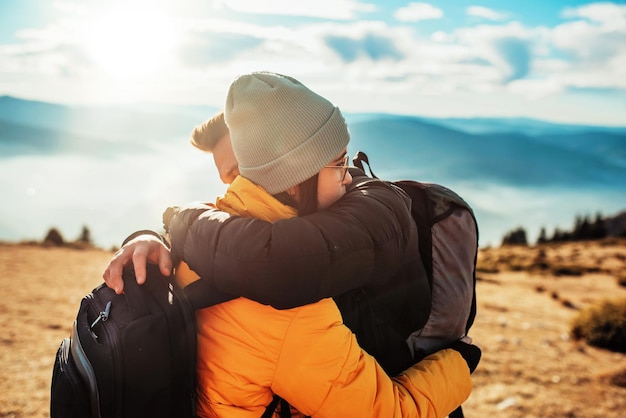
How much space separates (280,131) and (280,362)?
0.80 metres

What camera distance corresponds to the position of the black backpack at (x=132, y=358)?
1.51 m

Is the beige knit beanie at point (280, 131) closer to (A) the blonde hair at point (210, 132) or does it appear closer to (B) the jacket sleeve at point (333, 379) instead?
(B) the jacket sleeve at point (333, 379)

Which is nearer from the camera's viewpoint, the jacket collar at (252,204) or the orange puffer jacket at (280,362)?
the orange puffer jacket at (280,362)

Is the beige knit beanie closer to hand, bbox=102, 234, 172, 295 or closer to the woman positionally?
the woman

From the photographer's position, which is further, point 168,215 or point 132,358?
point 168,215

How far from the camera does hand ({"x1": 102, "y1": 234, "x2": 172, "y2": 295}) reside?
1664 millimetres

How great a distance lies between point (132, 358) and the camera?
150 cm

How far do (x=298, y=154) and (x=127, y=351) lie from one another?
0.86 metres

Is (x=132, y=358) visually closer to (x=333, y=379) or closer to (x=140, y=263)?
(x=140, y=263)

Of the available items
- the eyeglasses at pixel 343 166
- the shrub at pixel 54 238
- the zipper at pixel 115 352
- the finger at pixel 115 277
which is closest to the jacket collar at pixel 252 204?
the eyeglasses at pixel 343 166

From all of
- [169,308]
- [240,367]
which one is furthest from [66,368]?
[240,367]

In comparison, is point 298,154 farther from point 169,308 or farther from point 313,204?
point 169,308

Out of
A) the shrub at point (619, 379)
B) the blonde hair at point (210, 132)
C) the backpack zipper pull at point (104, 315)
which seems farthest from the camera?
the shrub at point (619, 379)

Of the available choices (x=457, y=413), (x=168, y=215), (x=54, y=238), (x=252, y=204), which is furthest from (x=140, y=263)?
(x=54, y=238)
